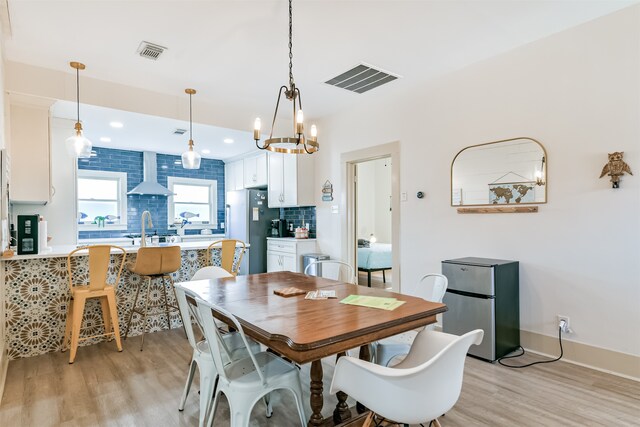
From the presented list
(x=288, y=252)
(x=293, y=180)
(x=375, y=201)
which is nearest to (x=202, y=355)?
(x=288, y=252)

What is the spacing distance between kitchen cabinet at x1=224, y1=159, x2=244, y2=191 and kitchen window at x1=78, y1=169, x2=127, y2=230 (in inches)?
75.9

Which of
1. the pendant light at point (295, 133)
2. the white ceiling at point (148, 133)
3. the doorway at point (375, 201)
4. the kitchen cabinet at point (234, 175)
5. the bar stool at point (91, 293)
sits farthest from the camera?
the doorway at point (375, 201)

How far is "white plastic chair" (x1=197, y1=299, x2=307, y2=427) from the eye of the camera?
1663 millimetres

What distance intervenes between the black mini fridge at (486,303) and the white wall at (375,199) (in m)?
4.80

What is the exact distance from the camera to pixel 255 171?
6477 millimetres

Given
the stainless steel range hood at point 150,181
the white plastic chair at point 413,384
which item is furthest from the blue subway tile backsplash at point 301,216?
the white plastic chair at point 413,384

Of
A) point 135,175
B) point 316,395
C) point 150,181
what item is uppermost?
point 135,175

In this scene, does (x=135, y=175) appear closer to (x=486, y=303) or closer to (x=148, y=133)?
(x=148, y=133)

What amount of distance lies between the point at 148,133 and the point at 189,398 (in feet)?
13.5

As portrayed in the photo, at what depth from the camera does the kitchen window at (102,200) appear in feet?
20.1

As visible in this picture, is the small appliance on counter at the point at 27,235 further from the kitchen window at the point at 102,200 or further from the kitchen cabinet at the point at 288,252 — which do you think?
the kitchen window at the point at 102,200

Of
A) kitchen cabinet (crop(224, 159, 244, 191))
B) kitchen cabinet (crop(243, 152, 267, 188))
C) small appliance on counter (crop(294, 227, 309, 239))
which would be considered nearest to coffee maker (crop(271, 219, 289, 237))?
small appliance on counter (crop(294, 227, 309, 239))

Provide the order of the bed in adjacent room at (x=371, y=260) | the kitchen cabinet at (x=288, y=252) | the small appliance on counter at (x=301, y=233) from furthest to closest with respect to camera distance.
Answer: the bed in adjacent room at (x=371, y=260)
the small appliance on counter at (x=301, y=233)
the kitchen cabinet at (x=288, y=252)

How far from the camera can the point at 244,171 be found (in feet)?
22.5
